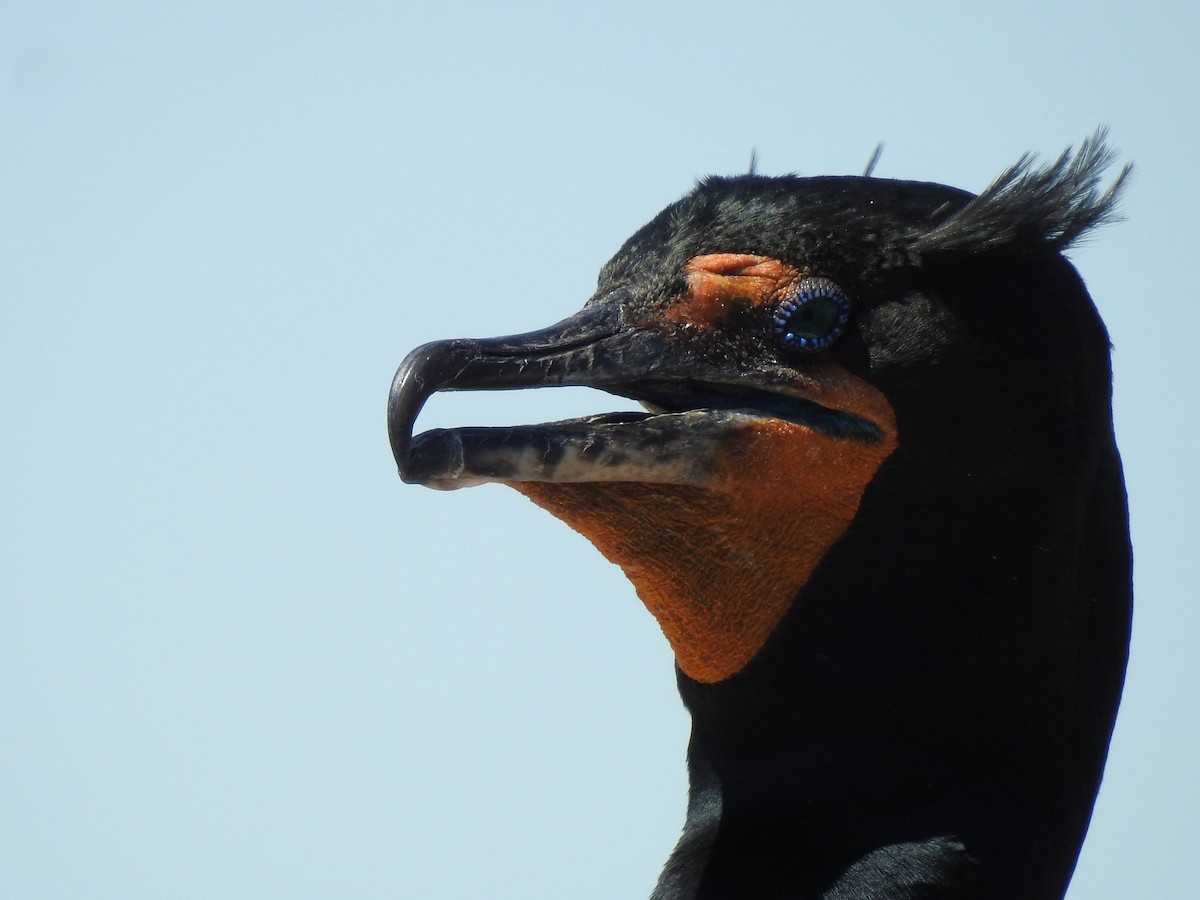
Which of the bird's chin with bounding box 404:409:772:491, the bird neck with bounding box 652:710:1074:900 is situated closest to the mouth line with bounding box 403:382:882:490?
the bird's chin with bounding box 404:409:772:491

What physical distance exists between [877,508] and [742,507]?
1.49ft

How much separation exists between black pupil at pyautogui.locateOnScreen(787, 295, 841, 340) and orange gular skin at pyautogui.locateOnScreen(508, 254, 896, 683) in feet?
0.32

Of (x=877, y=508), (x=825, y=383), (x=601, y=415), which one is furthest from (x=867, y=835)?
(x=601, y=415)

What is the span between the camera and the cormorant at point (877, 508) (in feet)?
18.5

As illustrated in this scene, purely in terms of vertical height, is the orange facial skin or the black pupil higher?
the orange facial skin

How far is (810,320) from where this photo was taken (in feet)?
19.0

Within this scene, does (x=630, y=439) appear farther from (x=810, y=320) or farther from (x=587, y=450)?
(x=810, y=320)

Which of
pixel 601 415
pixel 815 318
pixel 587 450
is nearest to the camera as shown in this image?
pixel 587 450

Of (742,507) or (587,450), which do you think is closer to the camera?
(587,450)

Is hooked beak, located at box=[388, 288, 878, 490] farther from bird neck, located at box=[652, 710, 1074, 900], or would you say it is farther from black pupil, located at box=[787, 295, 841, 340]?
bird neck, located at box=[652, 710, 1074, 900]

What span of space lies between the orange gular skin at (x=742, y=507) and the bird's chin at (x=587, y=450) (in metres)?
0.06

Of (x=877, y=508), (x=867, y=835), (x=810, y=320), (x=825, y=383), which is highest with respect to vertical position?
(x=810, y=320)

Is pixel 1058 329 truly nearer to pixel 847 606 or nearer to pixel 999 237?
pixel 999 237

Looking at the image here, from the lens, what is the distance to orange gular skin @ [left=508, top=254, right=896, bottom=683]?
222 inches
